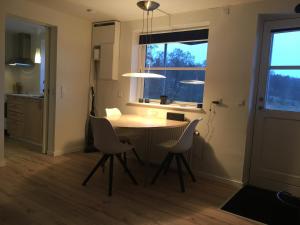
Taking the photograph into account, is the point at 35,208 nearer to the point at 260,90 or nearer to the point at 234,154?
the point at 234,154

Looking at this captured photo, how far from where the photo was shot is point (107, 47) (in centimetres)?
424

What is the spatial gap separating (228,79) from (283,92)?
2.11 ft

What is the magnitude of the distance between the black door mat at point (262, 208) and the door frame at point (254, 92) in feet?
1.03

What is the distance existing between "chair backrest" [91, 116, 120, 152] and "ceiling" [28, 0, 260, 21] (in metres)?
1.59

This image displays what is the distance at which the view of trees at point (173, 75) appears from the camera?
3.70 metres

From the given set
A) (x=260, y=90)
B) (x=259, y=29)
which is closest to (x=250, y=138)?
(x=260, y=90)

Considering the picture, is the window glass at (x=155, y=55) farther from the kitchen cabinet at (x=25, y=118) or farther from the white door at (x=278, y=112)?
the kitchen cabinet at (x=25, y=118)

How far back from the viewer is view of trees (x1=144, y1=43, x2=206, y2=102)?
370 cm

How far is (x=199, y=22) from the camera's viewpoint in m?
3.44

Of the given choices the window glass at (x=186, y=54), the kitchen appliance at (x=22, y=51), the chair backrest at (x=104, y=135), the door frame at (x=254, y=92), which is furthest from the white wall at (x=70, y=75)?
the door frame at (x=254, y=92)

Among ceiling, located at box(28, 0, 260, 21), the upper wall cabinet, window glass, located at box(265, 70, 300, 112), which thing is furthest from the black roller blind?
window glass, located at box(265, 70, 300, 112)

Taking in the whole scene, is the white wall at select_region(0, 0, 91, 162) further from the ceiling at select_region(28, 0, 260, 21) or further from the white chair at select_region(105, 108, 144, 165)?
the white chair at select_region(105, 108, 144, 165)

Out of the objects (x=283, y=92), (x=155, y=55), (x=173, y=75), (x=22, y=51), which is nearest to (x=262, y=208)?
(x=283, y=92)

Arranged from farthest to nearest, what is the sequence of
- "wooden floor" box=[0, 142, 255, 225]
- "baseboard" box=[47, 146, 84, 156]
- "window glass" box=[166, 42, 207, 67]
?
"baseboard" box=[47, 146, 84, 156], "window glass" box=[166, 42, 207, 67], "wooden floor" box=[0, 142, 255, 225]
